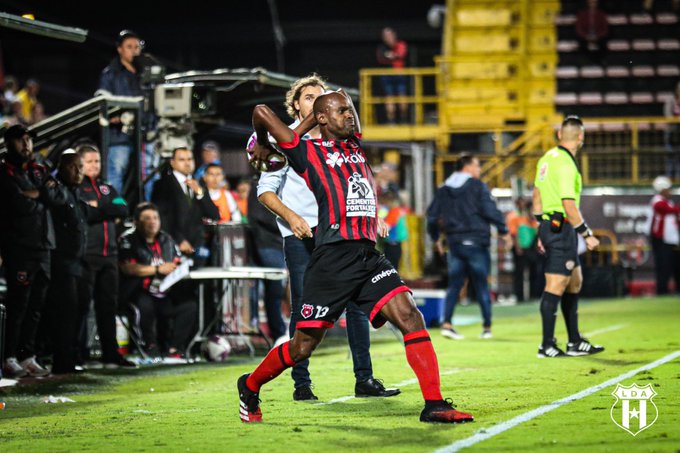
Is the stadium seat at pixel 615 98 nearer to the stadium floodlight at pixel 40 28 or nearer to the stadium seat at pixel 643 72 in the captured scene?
the stadium seat at pixel 643 72

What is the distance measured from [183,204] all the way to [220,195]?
2187mm

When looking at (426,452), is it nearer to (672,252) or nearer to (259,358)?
(259,358)

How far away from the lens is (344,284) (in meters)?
7.10

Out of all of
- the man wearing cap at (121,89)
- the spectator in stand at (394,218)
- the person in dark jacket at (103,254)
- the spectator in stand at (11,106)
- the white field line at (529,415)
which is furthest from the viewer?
the spectator in stand at (11,106)

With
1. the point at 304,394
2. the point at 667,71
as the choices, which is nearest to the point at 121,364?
the point at 304,394

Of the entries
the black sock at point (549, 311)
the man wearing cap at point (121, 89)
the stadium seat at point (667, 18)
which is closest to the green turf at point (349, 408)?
the black sock at point (549, 311)

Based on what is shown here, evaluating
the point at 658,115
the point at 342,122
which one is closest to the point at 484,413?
the point at 342,122

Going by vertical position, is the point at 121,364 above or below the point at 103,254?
below

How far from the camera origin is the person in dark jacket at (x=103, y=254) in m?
12.0

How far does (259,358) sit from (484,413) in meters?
5.83

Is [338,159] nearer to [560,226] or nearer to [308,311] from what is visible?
[308,311]

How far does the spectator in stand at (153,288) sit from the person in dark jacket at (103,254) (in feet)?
2.44

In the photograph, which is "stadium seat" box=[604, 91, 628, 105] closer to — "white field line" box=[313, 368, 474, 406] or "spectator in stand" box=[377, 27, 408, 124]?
"spectator in stand" box=[377, 27, 408, 124]
